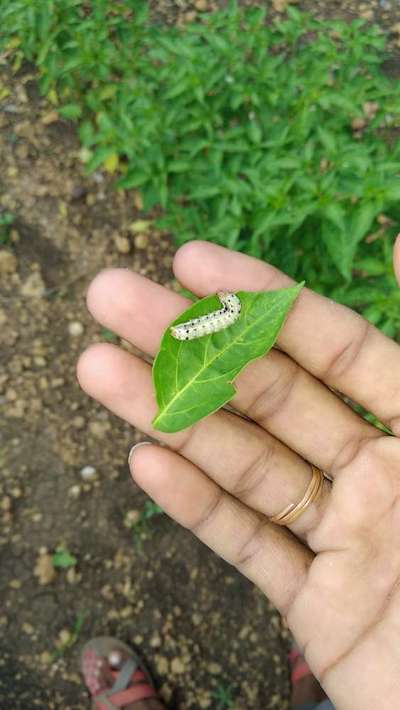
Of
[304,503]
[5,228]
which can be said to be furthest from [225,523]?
[5,228]

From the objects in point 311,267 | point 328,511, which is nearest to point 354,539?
point 328,511

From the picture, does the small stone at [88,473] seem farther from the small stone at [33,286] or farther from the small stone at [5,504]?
the small stone at [33,286]

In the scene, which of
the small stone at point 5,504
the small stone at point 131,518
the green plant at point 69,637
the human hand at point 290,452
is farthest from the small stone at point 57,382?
the human hand at point 290,452

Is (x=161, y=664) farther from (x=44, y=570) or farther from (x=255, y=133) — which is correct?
(x=255, y=133)

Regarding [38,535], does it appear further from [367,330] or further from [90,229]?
[367,330]

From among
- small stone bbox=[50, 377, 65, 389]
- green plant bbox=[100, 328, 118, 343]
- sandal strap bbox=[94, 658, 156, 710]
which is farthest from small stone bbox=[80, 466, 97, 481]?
sandal strap bbox=[94, 658, 156, 710]

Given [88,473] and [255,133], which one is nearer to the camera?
[255,133]
